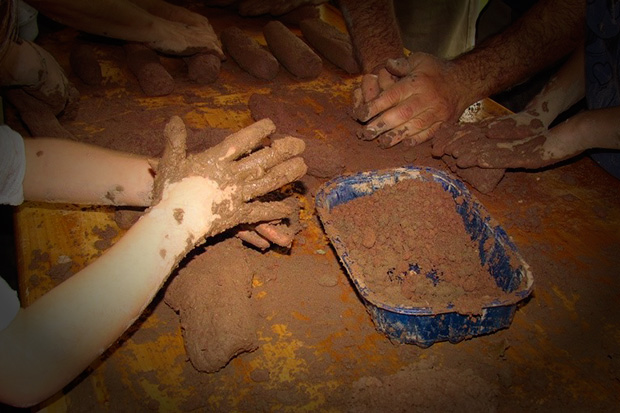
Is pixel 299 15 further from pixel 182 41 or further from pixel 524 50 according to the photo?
pixel 524 50

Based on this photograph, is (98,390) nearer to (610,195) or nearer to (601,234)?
(601,234)

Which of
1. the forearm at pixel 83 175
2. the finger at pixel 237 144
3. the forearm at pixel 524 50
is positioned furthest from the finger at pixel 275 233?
the forearm at pixel 524 50

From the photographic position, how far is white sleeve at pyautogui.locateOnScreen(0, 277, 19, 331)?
3.87 feet

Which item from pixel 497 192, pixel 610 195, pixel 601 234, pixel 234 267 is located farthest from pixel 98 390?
pixel 610 195

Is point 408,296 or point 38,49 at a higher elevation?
point 38,49

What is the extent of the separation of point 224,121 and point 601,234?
1912 millimetres

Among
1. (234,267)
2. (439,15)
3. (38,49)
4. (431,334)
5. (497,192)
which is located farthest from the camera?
(439,15)

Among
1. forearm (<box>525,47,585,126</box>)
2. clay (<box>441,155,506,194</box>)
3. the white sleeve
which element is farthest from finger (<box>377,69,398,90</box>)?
the white sleeve

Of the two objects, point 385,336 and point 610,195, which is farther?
point 610,195

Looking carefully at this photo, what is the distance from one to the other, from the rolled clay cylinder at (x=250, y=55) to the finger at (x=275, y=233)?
5.23 feet

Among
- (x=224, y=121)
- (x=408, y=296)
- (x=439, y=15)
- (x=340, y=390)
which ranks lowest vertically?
(x=340, y=390)

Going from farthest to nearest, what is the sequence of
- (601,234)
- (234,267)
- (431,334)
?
(601,234)
(234,267)
(431,334)

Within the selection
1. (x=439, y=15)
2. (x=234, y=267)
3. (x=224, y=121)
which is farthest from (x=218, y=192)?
(x=439, y=15)

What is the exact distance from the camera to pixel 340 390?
144 cm
